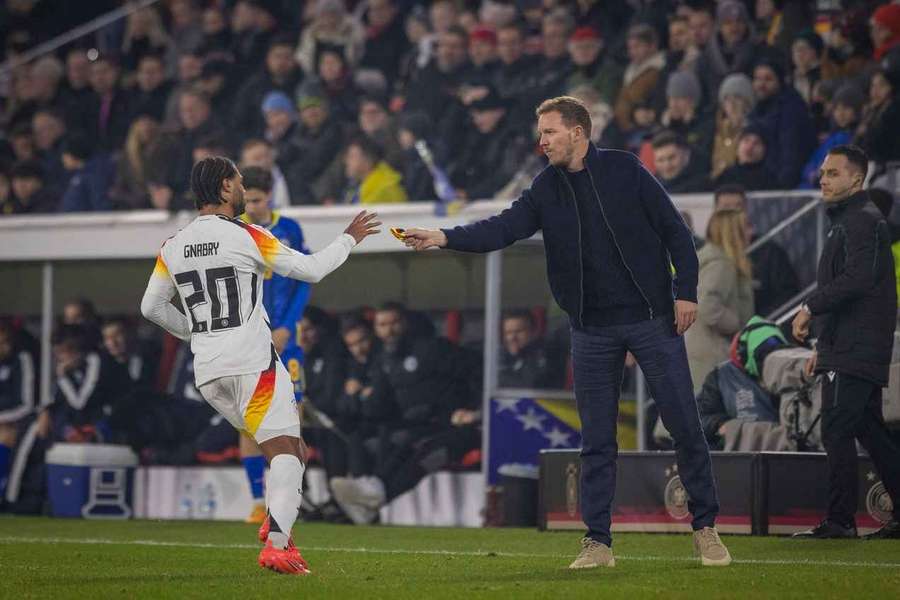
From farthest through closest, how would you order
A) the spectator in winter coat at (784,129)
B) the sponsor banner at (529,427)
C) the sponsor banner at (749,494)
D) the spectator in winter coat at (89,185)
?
1. the spectator in winter coat at (89,185)
2. the spectator in winter coat at (784,129)
3. the sponsor banner at (529,427)
4. the sponsor banner at (749,494)

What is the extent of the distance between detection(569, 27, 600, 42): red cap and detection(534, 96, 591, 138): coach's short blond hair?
308 inches

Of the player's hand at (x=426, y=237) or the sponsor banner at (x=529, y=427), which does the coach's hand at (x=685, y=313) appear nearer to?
the player's hand at (x=426, y=237)

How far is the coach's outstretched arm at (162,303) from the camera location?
7.53 m

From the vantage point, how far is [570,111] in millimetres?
7242

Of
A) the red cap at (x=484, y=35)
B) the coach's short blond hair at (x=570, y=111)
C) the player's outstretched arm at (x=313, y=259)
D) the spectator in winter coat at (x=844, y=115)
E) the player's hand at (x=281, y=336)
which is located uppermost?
the red cap at (x=484, y=35)

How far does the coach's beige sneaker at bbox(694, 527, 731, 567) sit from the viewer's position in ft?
23.6

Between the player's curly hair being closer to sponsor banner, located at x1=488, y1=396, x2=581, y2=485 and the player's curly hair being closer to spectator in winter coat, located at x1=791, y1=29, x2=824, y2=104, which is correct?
sponsor banner, located at x1=488, y1=396, x2=581, y2=485

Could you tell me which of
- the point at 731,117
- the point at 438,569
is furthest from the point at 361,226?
the point at 731,117

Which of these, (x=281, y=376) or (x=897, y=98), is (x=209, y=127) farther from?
(x=281, y=376)

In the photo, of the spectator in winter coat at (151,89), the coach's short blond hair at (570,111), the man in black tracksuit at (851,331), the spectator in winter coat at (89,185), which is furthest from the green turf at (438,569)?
the spectator in winter coat at (151,89)

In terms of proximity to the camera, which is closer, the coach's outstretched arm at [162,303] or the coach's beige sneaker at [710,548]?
the coach's beige sneaker at [710,548]

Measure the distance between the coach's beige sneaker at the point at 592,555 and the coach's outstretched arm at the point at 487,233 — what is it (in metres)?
1.41

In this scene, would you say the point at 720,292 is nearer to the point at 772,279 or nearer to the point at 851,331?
the point at 772,279

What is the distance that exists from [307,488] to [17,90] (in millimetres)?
8310
